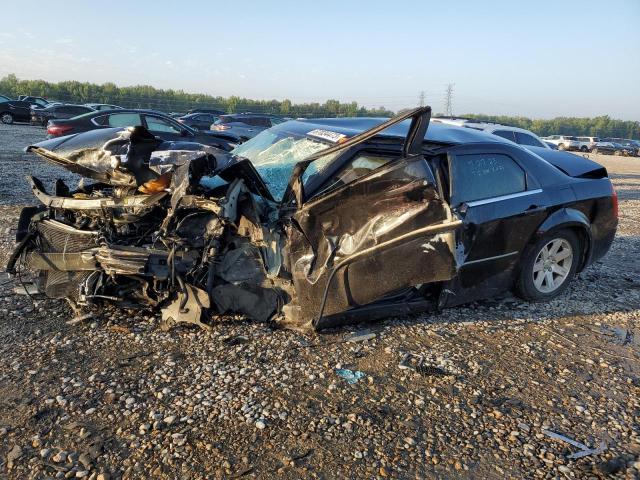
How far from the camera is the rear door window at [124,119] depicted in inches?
495

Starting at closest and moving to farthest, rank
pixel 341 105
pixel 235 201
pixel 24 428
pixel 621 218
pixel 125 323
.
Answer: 1. pixel 24 428
2. pixel 235 201
3. pixel 125 323
4. pixel 621 218
5. pixel 341 105

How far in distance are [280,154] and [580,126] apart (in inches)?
2717

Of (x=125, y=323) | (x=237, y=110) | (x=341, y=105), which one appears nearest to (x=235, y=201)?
(x=125, y=323)

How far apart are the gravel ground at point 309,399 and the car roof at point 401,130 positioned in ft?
5.06

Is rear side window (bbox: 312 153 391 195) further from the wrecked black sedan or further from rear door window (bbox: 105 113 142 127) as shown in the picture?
rear door window (bbox: 105 113 142 127)

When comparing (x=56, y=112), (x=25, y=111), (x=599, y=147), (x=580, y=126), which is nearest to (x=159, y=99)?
(x=25, y=111)

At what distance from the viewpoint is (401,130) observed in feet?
13.6

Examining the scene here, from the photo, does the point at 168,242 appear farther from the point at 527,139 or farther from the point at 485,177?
the point at 527,139

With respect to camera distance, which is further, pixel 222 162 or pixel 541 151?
pixel 541 151

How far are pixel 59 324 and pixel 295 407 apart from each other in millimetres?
2034

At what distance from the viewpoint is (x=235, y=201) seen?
11.4ft

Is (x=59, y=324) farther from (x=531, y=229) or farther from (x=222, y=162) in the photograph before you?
(x=531, y=229)

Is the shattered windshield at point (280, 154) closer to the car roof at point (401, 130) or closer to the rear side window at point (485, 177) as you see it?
the car roof at point (401, 130)

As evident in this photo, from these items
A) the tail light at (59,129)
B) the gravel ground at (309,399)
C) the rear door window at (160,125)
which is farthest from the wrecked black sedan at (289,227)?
the tail light at (59,129)
